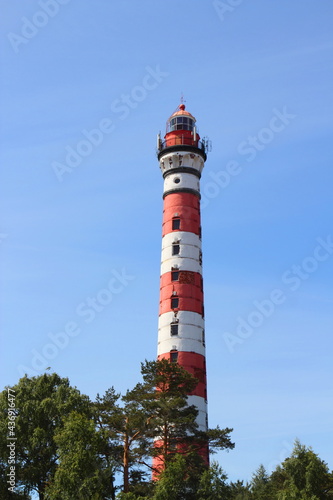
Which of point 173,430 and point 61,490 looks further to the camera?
point 173,430

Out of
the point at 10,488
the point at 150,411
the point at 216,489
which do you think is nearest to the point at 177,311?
the point at 150,411

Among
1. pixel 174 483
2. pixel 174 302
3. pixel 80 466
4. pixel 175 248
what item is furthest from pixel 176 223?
pixel 80 466

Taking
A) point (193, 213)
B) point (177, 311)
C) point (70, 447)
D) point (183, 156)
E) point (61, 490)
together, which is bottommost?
point (61, 490)

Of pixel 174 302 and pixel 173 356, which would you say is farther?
pixel 174 302

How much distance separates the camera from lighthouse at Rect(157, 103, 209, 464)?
55.2 m

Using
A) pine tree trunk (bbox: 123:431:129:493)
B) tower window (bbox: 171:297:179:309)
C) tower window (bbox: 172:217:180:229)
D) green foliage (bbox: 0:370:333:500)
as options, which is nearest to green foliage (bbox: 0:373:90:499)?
green foliage (bbox: 0:370:333:500)

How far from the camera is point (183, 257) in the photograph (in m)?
59.0

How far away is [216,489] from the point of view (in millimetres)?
38938

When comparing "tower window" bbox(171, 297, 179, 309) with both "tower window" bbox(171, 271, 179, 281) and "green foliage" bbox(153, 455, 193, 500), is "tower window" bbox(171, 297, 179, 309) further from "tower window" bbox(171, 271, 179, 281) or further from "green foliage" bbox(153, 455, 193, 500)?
"green foliage" bbox(153, 455, 193, 500)

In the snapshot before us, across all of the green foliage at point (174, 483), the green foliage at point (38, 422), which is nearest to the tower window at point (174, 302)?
the green foliage at point (38, 422)

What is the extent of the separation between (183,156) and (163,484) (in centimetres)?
3600

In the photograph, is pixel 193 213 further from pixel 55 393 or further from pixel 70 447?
pixel 70 447

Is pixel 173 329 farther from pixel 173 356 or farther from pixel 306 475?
pixel 306 475

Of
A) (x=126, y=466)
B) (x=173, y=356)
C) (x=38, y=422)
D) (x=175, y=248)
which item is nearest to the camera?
(x=38, y=422)
